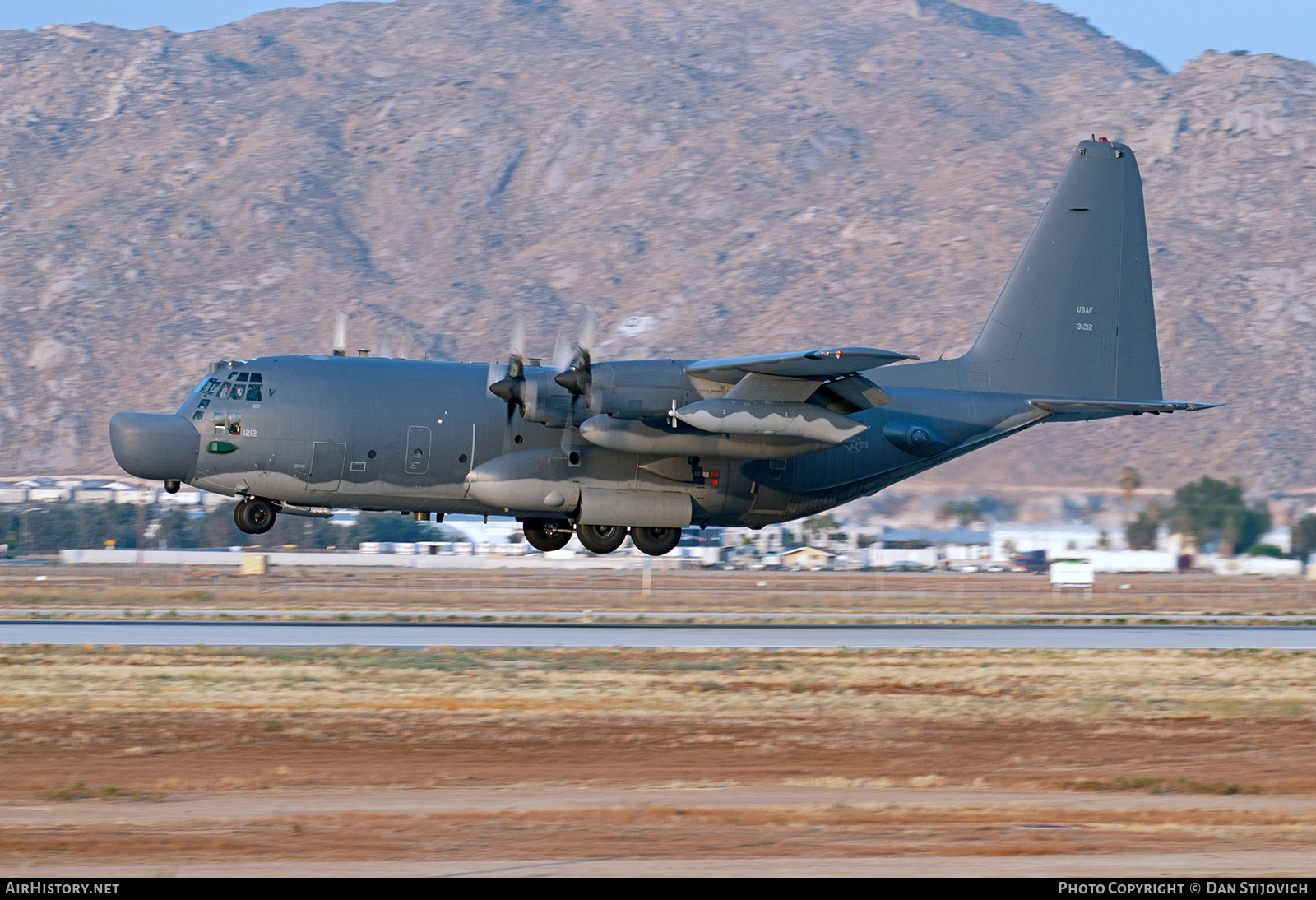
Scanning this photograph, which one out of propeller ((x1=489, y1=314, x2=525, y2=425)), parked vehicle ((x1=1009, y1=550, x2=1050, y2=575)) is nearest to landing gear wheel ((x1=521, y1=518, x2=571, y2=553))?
propeller ((x1=489, y1=314, x2=525, y2=425))

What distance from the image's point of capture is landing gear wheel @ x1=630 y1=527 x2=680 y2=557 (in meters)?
31.0

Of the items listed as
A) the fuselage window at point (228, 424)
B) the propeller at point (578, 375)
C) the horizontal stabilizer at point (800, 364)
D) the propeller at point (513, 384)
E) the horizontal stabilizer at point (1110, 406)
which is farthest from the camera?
the horizontal stabilizer at point (1110, 406)

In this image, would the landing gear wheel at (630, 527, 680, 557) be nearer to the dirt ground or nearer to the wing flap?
the dirt ground

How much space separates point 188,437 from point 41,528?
6229 centimetres

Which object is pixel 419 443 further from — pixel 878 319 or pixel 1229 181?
pixel 1229 181

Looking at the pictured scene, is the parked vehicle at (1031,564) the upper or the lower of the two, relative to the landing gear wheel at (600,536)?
lower

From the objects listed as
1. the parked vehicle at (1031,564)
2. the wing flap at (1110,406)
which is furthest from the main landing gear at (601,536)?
the parked vehicle at (1031,564)

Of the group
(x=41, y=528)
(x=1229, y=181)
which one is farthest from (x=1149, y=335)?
(x=1229, y=181)

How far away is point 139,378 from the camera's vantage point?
164 meters

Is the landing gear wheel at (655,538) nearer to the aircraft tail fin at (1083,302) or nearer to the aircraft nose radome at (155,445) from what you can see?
the aircraft tail fin at (1083,302)

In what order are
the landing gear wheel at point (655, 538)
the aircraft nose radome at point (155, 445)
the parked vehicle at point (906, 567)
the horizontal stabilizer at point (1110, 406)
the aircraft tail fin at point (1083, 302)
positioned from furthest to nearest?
the parked vehicle at point (906, 567) < the aircraft tail fin at point (1083, 302) < the horizontal stabilizer at point (1110, 406) < the landing gear wheel at point (655, 538) < the aircraft nose radome at point (155, 445)

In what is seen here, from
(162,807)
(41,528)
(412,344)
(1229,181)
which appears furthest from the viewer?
(1229,181)

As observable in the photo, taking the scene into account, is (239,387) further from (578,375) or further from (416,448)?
(578,375)

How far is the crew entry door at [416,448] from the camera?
28.9 meters
